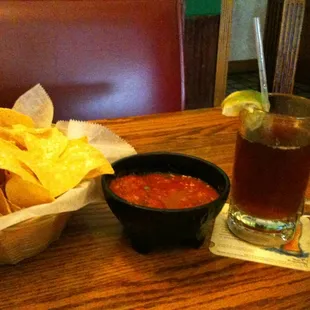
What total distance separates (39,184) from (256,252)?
306 millimetres

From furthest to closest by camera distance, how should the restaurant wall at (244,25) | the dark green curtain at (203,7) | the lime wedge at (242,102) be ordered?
the restaurant wall at (244,25)
the dark green curtain at (203,7)
the lime wedge at (242,102)

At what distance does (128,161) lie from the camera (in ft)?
2.38

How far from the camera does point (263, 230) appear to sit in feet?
2.25

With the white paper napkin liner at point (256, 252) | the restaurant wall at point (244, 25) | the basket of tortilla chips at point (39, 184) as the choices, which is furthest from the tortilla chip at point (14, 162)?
the restaurant wall at point (244, 25)

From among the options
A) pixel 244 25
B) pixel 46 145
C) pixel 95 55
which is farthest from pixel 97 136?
pixel 244 25

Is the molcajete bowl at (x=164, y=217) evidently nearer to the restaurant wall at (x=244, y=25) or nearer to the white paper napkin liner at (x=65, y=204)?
the white paper napkin liner at (x=65, y=204)

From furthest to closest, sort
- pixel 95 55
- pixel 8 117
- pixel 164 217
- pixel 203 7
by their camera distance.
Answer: pixel 203 7 → pixel 95 55 → pixel 8 117 → pixel 164 217

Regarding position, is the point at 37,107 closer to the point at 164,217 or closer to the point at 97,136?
the point at 97,136

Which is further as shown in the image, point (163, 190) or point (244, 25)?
point (244, 25)

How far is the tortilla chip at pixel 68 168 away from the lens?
62 cm

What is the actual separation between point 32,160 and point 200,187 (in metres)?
0.24

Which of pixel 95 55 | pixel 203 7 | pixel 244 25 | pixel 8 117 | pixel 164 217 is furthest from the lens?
pixel 244 25

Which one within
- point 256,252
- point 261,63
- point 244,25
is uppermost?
point 261,63

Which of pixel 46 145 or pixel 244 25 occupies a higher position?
pixel 46 145
